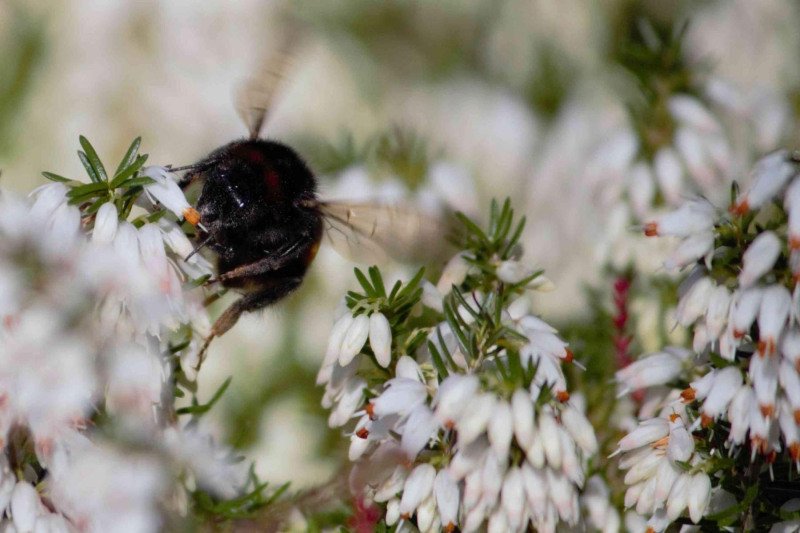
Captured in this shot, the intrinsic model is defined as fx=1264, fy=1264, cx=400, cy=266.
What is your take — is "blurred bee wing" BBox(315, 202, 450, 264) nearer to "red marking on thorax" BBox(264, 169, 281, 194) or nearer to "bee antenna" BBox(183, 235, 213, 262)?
"red marking on thorax" BBox(264, 169, 281, 194)

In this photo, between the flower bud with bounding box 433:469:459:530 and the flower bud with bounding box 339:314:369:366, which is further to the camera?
the flower bud with bounding box 339:314:369:366

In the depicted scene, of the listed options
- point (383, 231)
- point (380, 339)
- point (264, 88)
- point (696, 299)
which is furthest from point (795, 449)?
point (264, 88)

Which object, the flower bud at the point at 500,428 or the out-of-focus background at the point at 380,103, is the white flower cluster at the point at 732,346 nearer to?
the flower bud at the point at 500,428

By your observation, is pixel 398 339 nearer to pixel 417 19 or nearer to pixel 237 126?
pixel 237 126

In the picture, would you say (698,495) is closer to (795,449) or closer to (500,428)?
(795,449)

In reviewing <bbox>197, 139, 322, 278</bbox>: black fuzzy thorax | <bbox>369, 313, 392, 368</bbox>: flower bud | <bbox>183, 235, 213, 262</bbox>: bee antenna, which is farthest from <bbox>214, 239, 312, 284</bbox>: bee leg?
<bbox>369, 313, 392, 368</bbox>: flower bud
